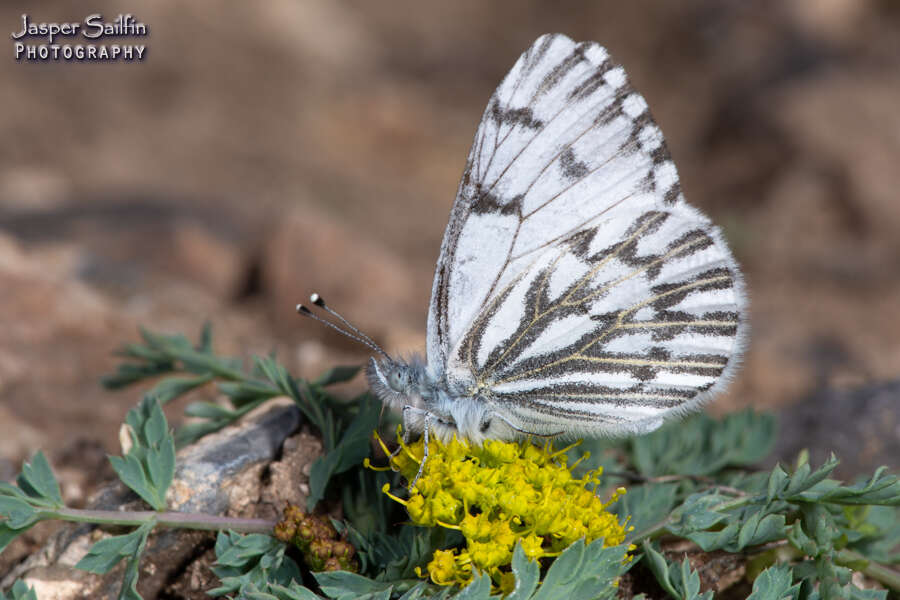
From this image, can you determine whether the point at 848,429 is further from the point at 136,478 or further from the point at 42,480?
the point at 42,480

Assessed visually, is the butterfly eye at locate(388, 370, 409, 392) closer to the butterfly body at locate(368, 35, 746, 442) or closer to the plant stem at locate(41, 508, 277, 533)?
the butterfly body at locate(368, 35, 746, 442)

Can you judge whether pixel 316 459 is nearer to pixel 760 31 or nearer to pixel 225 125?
pixel 225 125

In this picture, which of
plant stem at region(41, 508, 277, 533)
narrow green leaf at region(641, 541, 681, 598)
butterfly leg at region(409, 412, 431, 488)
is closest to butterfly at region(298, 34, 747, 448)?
butterfly leg at region(409, 412, 431, 488)

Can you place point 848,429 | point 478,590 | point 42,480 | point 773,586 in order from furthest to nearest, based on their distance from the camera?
point 848,429 → point 42,480 → point 773,586 → point 478,590

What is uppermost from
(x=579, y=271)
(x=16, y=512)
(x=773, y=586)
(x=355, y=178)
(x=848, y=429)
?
(x=355, y=178)

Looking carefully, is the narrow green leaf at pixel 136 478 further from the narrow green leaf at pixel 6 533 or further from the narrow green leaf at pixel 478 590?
the narrow green leaf at pixel 478 590

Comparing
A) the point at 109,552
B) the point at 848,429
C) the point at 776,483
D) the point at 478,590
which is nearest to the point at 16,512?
the point at 109,552
